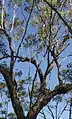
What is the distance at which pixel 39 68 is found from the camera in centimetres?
1061

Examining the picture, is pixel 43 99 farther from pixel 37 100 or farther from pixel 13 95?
pixel 13 95

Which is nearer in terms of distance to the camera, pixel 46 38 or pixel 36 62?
pixel 36 62

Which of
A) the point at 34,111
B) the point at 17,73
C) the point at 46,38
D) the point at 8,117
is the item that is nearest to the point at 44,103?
the point at 34,111

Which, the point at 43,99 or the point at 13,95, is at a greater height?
the point at 13,95

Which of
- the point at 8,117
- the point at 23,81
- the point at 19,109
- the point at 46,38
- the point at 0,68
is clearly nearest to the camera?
the point at 19,109

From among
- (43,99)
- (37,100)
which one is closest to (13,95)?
(37,100)

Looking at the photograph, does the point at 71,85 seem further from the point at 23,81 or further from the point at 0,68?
the point at 23,81

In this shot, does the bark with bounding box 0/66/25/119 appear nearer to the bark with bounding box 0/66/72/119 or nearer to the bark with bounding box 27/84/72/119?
the bark with bounding box 0/66/72/119

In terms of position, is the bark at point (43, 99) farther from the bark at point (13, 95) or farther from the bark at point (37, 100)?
the bark at point (13, 95)

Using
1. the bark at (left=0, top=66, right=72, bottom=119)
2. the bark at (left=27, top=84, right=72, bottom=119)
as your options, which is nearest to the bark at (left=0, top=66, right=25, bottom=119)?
the bark at (left=0, top=66, right=72, bottom=119)

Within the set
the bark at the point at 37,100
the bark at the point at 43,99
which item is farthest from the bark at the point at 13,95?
the bark at the point at 43,99

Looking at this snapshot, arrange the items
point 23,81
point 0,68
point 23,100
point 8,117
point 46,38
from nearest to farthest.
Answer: point 0,68, point 46,38, point 23,81, point 23,100, point 8,117

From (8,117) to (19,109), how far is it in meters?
12.2

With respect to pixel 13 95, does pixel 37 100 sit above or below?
below
